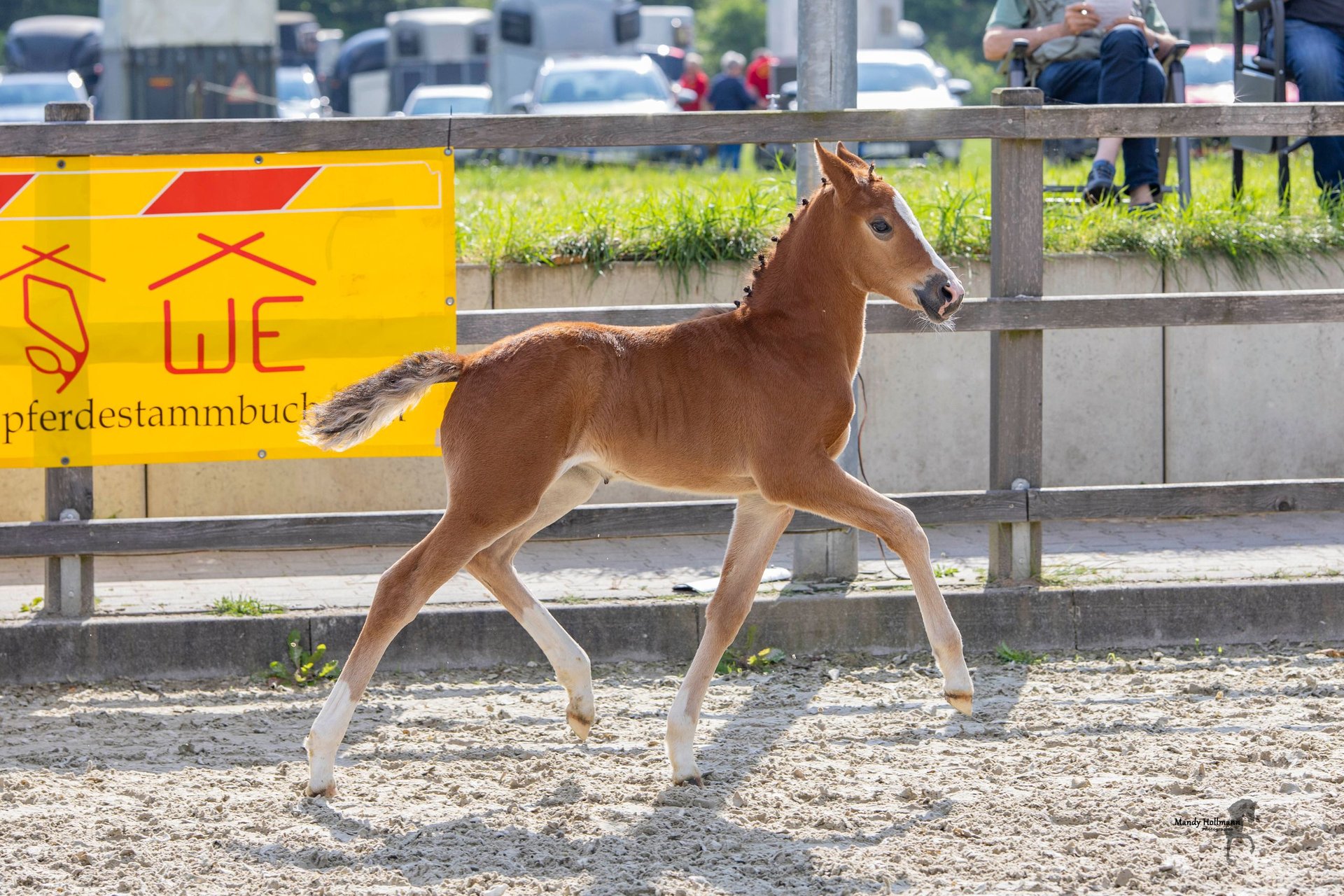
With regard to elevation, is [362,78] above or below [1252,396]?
above

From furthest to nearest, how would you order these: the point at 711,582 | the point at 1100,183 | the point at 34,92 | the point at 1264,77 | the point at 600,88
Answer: the point at 34,92
the point at 600,88
the point at 1264,77
the point at 1100,183
the point at 711,582

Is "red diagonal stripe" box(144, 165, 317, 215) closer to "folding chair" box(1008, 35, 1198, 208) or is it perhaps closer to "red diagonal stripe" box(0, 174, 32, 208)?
"red diagonal stripe" box(0, 174, 32, 208)

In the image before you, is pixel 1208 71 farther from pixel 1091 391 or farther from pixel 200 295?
pixel 200 295

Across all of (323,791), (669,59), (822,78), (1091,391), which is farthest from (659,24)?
(323,791)

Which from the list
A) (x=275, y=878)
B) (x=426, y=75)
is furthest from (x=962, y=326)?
(x=426, y=75)

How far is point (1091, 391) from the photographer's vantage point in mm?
7715

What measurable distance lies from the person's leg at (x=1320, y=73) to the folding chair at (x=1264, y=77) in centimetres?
9

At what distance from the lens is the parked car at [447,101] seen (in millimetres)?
23891

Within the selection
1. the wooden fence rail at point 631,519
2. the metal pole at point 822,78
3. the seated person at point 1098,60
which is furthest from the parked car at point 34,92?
the metal pole at point 822,78

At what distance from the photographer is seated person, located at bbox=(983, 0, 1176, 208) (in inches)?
329

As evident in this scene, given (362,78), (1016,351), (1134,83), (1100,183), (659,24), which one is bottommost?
(1016,351)

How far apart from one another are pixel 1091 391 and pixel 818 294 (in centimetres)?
364

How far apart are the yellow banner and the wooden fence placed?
0.10m

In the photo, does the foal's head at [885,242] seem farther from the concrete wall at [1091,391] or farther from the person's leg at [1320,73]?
the person's leg at [1320,73]
